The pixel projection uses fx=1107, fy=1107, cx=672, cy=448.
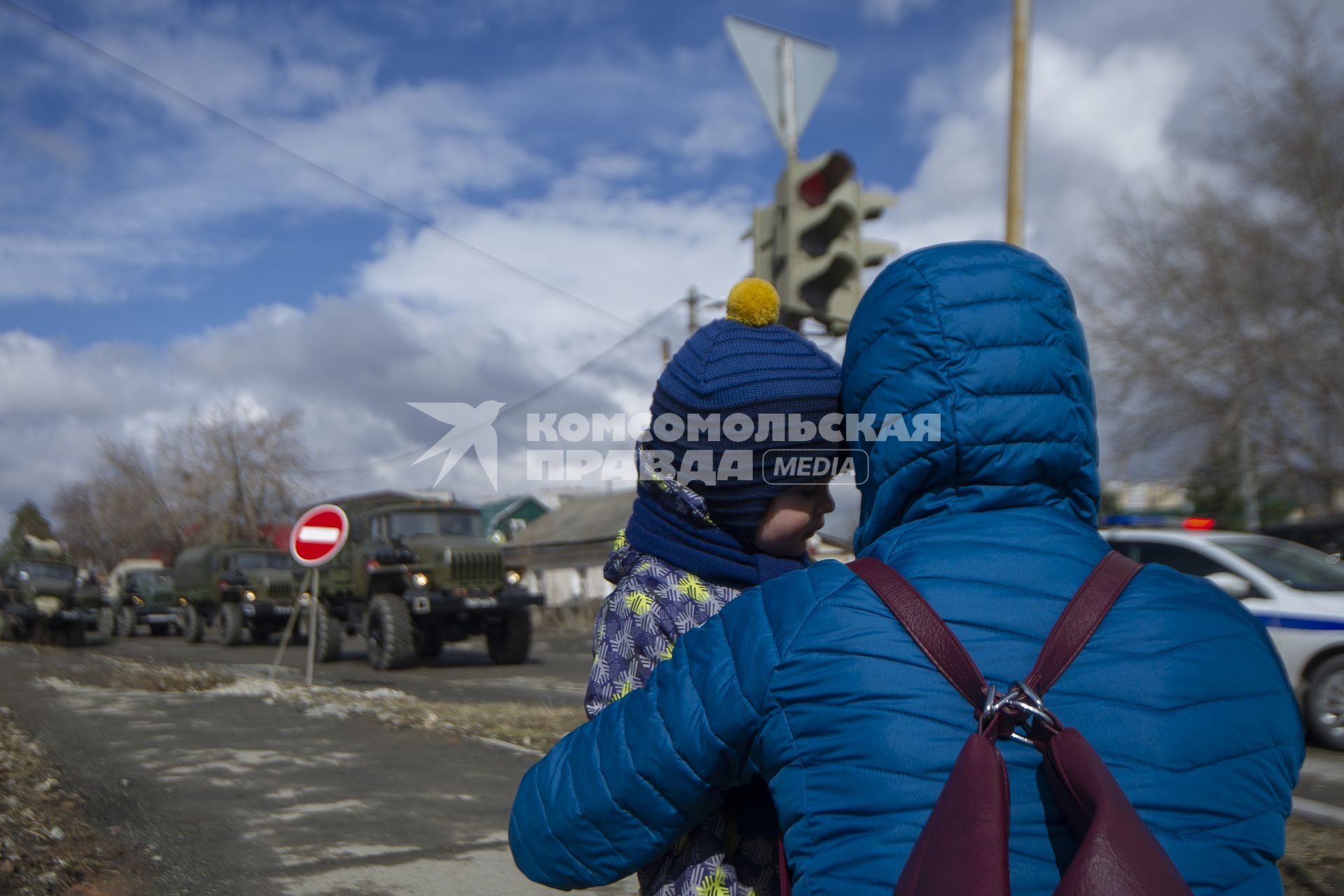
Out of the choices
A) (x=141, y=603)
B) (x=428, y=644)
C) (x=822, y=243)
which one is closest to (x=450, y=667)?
(x=428, y=644)

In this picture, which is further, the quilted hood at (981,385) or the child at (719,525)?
the child at (719,525)

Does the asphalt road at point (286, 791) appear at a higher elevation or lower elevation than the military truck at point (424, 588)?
lower

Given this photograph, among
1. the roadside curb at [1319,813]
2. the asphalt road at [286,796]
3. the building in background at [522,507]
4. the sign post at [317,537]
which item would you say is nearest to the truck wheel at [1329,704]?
the roadside curb at [1319,813]

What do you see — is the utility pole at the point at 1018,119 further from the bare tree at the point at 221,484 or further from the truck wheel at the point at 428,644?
the bare tree at the point at 221,484

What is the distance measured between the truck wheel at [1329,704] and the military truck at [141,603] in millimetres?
26679

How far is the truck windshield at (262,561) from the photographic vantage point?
2427 centimetres

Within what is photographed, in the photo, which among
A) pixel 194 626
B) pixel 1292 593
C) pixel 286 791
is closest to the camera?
pixel 286 791

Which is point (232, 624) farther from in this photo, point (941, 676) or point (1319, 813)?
point (941, 676)

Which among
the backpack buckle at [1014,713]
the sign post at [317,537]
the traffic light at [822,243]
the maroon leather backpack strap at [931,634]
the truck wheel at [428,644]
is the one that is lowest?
the truck wheel at [428,644]

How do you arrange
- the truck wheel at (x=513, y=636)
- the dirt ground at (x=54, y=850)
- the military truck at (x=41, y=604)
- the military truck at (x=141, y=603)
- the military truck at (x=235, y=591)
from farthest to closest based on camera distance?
the military truck at (x=141, y=603) < the military truck at (x=41, y=604) < the military truck at (x=235, y=591) < the truck wheel at (x=513, y=636) < the dirt ground at (x=54, y=850)

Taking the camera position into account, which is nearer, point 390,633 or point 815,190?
point 815,190

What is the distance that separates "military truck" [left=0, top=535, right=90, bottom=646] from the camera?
23.1 meters

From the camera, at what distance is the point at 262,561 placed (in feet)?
81.1

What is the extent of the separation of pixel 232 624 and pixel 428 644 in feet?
27.9
